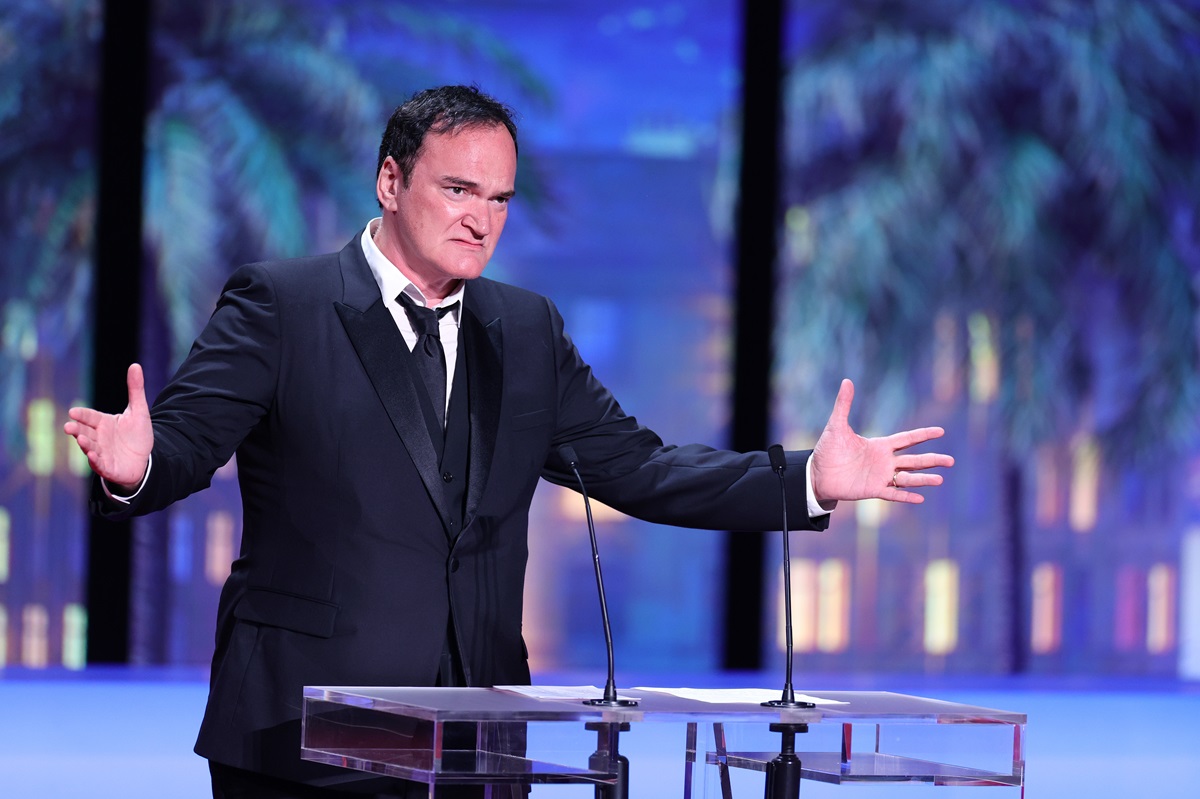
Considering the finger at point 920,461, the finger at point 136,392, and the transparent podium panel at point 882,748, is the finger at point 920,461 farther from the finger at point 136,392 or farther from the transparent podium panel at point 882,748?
the finger at point 136,392

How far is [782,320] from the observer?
6.95m

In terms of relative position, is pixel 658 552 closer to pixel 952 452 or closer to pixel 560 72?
pixel 952 452

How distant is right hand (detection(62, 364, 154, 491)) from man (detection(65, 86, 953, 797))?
0.11 feet

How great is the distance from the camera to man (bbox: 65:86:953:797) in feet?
7.39

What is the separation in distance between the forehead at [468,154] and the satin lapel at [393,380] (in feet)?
0.74

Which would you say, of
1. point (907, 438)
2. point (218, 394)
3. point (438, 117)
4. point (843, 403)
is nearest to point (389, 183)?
point (438, 117)

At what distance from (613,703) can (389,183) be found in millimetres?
928

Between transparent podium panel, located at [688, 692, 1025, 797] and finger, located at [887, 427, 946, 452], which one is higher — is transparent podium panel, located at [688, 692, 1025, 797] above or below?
below

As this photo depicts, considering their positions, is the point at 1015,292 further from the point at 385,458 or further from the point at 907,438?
the point at 385,458

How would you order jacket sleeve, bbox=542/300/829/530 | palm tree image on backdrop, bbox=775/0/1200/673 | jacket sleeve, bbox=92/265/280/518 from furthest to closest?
palm tree image on backdrop, bbox=775/0/1200/673 → jacket sleeve, bbox=542/300/829/530 → jacket sleeve, bbox=92/265/280/518

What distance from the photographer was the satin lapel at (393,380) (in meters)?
2.30

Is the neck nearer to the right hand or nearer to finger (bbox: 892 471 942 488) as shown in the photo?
the right hand

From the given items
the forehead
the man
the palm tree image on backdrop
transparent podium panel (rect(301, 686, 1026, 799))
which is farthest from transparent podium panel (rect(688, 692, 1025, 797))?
the palm tree image on backdrop

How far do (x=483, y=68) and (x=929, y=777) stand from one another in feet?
16.6
